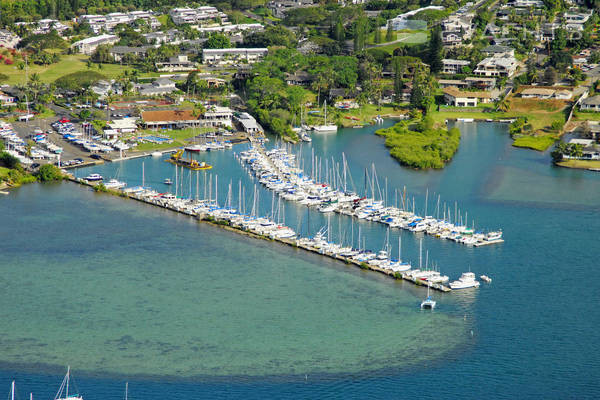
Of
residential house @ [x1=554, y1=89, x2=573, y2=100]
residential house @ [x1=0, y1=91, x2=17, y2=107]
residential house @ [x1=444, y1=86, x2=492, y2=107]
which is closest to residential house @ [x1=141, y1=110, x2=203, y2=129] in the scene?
residential house @ [x1=0, y1=91, x2=17, y2=107]

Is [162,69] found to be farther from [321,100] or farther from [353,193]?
[353,193]

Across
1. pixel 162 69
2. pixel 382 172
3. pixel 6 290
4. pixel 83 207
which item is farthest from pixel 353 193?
pixel 162 69

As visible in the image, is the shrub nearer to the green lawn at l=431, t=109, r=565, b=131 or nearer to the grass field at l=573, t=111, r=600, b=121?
the green lawn at l=431, t=109, r=565, b=131

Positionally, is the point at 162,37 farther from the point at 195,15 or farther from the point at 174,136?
the point at 174,136

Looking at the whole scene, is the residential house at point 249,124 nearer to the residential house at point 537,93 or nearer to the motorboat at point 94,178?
the motorboat at point 94,178

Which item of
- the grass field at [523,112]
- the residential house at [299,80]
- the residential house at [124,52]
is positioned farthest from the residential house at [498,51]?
the residential house at [124,52]

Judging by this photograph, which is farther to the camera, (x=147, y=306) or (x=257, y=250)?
(x=257, y=250)
